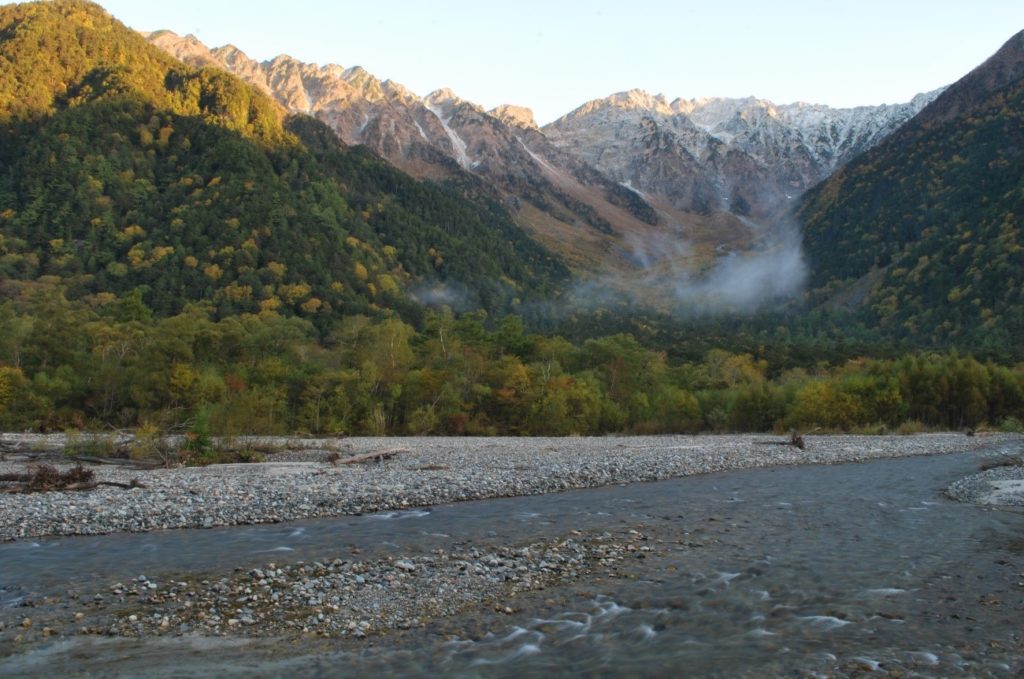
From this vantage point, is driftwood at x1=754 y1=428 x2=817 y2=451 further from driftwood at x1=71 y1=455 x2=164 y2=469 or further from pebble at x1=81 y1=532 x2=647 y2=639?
driftwood at x1=71 y1=455 x2=164 y2=469

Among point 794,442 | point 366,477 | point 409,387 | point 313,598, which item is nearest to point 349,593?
point 313,598

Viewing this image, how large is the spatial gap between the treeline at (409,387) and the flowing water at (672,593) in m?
28.6

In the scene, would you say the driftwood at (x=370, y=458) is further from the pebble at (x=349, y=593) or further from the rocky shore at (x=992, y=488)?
the rocky shore at (x=992, y=488)

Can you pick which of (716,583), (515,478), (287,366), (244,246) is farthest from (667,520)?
(244,246)

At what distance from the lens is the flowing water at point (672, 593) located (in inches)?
425

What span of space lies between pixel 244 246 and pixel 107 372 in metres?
95.0

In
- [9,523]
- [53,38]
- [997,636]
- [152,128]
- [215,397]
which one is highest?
[53,38]

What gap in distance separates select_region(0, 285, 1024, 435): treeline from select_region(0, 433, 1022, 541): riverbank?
11130 mm

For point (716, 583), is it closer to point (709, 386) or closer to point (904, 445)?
point (904, 445)

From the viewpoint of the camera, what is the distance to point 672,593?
14312 mm

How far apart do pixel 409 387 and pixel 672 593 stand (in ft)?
160

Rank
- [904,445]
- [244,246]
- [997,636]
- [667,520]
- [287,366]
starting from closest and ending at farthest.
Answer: [997,636], [667,520], [904,445], [287,366], [244,246]

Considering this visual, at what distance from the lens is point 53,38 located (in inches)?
7820

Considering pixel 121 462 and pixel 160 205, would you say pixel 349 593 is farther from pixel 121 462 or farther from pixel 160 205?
pixel 160 205
